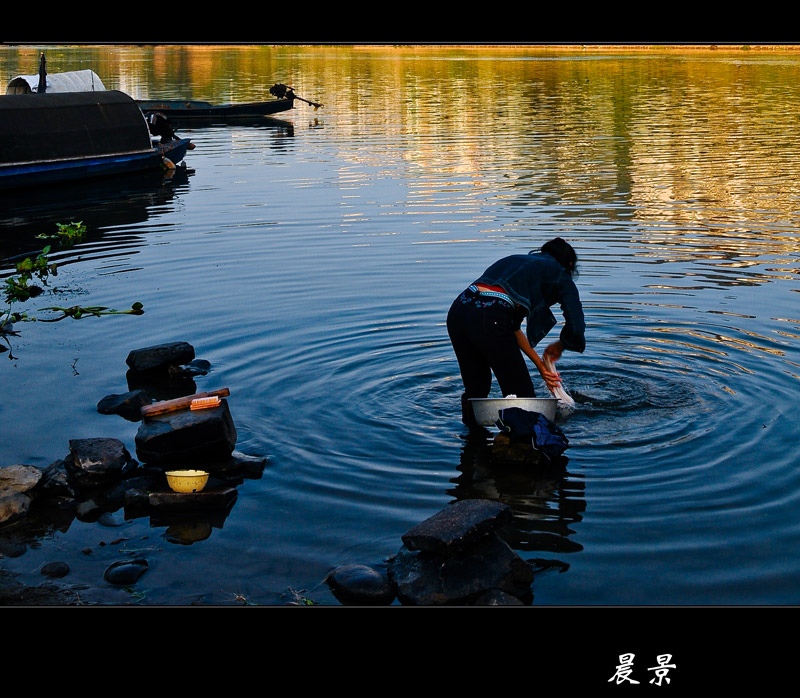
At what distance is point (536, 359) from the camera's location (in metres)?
8.88

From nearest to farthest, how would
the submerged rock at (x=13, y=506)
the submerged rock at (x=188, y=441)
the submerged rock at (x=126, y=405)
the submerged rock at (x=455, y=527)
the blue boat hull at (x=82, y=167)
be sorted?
the submerged rock at (x=455, y=527) → the submerged rock at (x=13, y=506) → the submerged rock at (x=188, y=441) → the submerged rock at (x=126, y=405) → the blue boat hull at (x=82, y=167)

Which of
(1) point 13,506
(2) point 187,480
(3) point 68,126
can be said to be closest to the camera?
(1) point 13,506

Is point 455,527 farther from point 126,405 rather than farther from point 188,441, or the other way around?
point 126,405

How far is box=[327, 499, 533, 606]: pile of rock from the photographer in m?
6.39

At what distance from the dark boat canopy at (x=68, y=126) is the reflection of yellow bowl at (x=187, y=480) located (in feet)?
67.1

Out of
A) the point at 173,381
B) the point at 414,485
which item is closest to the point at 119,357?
the point at 173,381

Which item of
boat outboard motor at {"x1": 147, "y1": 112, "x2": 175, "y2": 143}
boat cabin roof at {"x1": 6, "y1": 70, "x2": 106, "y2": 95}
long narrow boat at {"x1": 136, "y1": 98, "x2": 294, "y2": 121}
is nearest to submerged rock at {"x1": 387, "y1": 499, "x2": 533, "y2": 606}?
boat outboard motor at {"x1": 147, "y1": 112, "x2": 175, "y2": 143}

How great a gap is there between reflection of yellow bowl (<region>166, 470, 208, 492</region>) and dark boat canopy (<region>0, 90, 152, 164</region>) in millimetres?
20445

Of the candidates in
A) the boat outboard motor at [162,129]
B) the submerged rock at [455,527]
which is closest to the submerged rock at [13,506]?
the submerged rock at [455,527]

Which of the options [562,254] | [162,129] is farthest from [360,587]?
[162,129]

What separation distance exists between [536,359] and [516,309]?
0.51 m

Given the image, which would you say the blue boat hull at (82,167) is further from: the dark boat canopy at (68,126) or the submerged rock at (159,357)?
the submerged rock at (159,357)

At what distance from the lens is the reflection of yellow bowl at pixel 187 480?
26.0 feet

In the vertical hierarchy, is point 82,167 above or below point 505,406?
above
